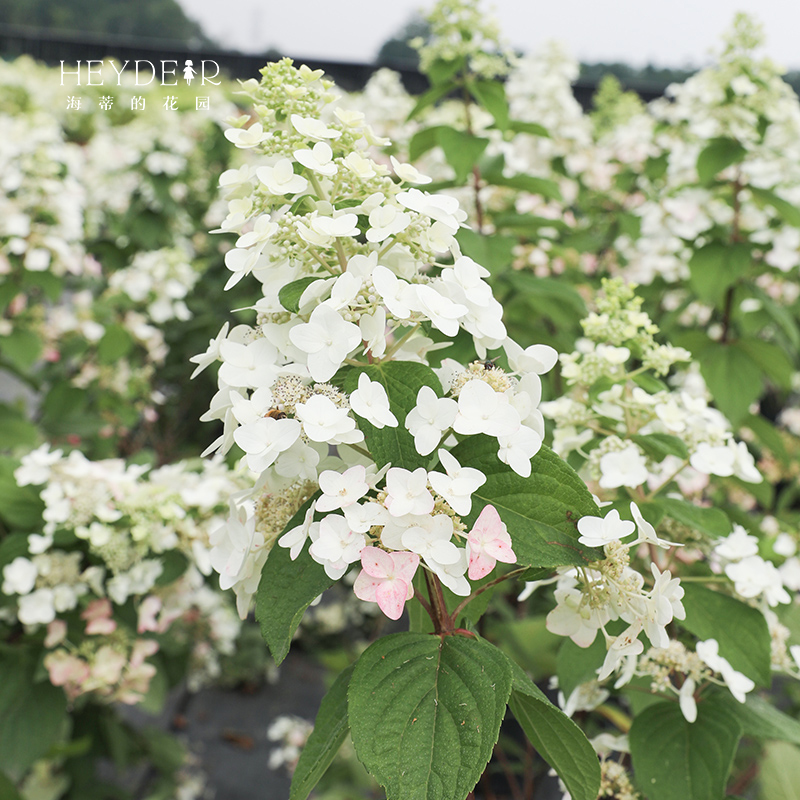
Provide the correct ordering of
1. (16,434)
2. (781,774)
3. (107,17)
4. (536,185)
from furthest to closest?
(107,17) < (16,434) < (536,185) < (781,774)

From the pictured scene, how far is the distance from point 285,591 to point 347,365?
193mm

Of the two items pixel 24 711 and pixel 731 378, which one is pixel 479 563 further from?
pixel 731 378

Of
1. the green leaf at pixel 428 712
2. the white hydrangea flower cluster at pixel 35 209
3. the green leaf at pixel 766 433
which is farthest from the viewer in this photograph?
the white hydrangea flower cluster at pixel 35 209

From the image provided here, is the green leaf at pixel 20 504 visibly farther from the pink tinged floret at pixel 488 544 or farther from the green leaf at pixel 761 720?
the green leaf at pixel 761 720

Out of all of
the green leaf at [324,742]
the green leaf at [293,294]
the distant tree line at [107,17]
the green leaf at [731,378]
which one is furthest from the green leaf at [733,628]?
the distant tree line at [107,17]

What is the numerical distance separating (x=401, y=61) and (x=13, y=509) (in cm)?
849

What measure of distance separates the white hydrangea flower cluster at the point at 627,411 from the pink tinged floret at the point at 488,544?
0.90 ft

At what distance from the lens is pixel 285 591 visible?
0.55m

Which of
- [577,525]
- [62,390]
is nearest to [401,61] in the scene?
[62,390]

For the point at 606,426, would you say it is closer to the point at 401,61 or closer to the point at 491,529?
the point at 491,529

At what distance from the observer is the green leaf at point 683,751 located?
0.71 meters

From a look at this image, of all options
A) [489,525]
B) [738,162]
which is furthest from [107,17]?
[489,525]

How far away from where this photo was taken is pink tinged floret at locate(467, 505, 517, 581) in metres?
0.50

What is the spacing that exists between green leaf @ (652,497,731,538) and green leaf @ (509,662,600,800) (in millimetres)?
268
